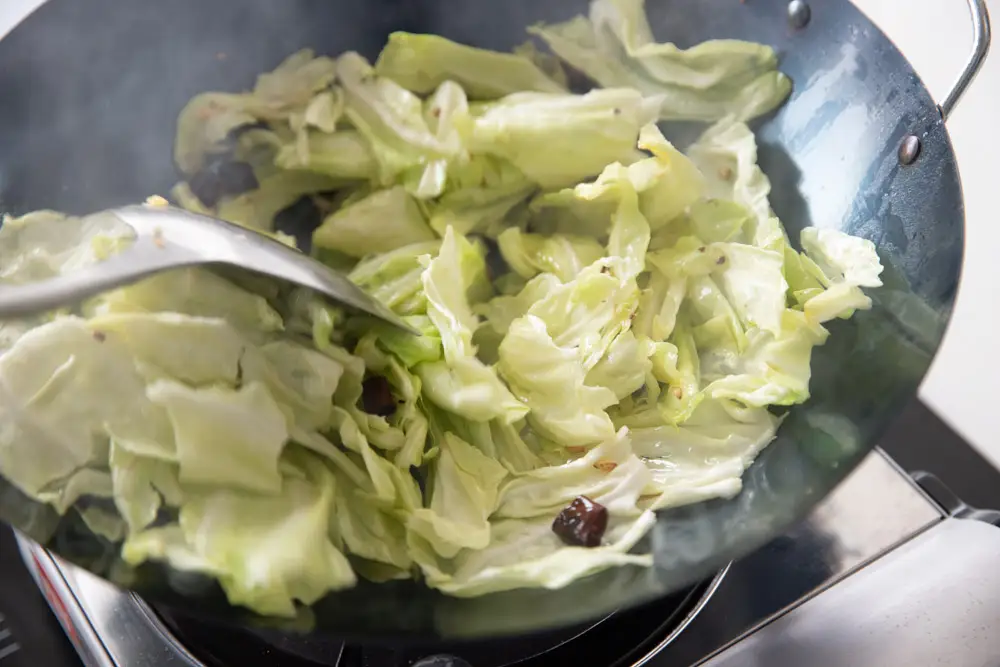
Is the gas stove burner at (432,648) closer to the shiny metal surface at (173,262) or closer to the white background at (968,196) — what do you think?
the shiny metal surface at (173,262)

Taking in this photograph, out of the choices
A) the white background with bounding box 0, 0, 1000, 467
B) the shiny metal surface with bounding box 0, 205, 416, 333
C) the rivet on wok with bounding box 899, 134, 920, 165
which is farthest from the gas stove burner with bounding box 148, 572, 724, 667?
the white background with bounding box 0, 0, 1000, 467

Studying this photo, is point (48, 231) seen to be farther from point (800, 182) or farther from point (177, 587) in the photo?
point (800, 182)

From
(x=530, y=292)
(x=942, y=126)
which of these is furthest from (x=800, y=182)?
(x=530, y=292)

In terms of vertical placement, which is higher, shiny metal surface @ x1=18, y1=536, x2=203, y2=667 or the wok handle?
the wok handle

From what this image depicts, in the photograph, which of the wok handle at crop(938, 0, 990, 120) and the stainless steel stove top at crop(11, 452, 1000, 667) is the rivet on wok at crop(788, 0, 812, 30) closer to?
the wok handle at crop(938, 0, 990, 120)

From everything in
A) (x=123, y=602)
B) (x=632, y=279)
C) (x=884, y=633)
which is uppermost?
(x=632, y=279)

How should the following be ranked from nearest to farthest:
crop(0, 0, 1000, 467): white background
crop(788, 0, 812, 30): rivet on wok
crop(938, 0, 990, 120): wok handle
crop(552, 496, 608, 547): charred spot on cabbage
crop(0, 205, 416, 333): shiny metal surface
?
crop(0, 205, 416, 333): shiny metal surface < crop(552, 496, 608, 547): charred spot on cabbage < crop(938, 0, 990, 120): wok handle < crop(788, 0, 812, 30): rivet on wok < crop(0, 0, 1000, 467): white background

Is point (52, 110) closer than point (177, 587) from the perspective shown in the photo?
No

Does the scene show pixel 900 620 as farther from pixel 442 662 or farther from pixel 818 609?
pixel 442 662

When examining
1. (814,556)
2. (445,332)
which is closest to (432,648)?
(445,332)
